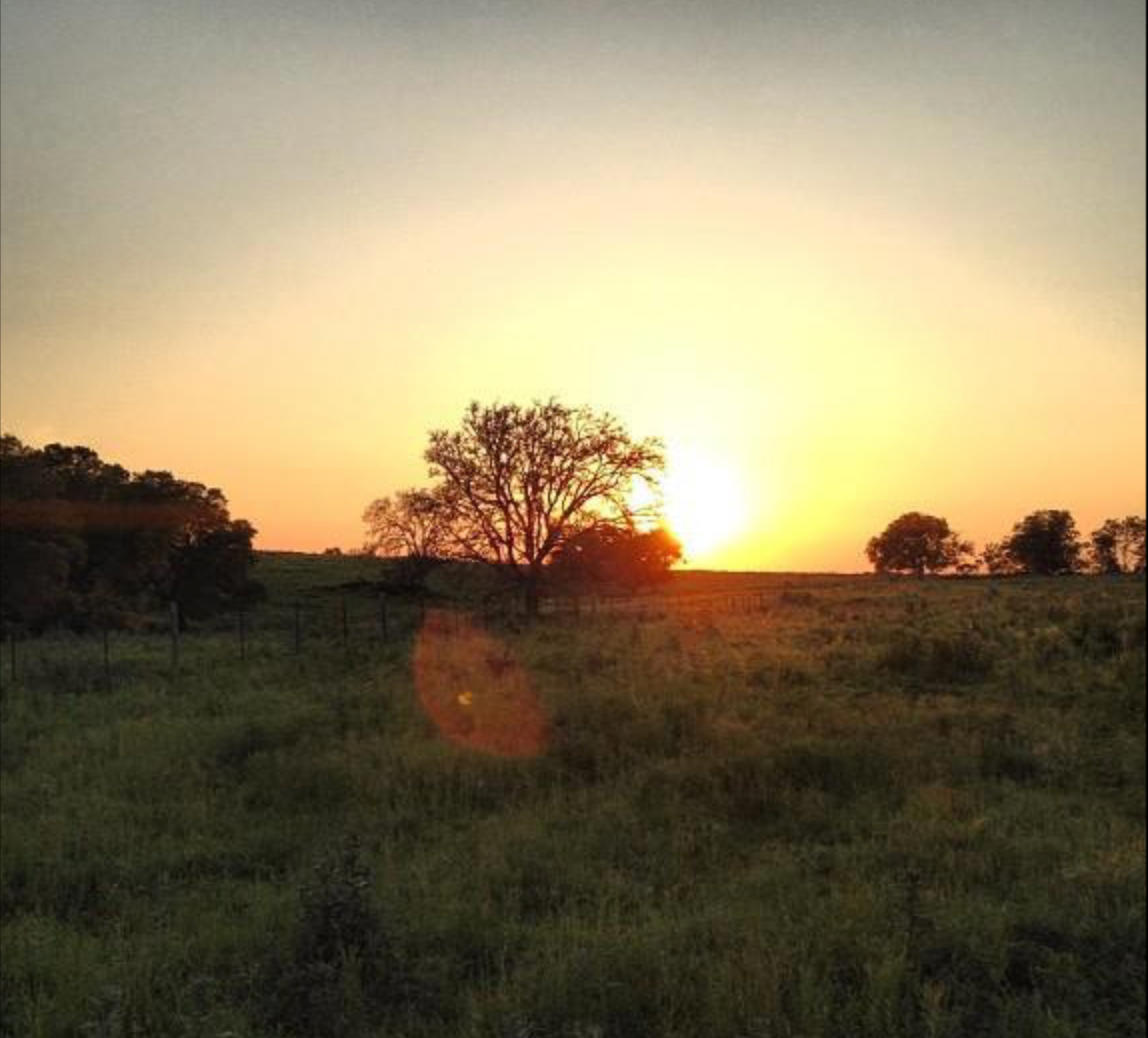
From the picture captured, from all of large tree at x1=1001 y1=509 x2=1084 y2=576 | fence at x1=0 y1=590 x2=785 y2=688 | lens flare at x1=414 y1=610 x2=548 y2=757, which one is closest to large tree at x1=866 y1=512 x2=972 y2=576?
large tree at x1=1001 y1=509 x2=1084 y2=576

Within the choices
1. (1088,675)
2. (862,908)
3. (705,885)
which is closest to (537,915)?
(705,885)

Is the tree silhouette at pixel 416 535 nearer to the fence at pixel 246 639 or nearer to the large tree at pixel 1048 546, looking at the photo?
the fence at pixel 246 639

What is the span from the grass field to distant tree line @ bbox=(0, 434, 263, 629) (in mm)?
23965

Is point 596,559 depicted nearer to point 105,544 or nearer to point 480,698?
point 105,544

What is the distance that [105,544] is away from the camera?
4338 centimetres

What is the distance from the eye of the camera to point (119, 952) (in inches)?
245

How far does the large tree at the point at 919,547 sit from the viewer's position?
119 m

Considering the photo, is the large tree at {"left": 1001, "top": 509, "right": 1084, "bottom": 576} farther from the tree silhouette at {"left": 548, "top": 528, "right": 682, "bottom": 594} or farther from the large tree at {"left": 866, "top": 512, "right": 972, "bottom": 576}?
the large tree at {"left": 866, "top": 512, "right": 972, "bottom": 576}

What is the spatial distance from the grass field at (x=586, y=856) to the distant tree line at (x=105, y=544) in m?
24.0

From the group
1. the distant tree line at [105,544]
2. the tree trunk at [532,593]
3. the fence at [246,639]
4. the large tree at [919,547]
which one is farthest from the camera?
the large tree at [919,547]

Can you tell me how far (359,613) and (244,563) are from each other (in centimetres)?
762

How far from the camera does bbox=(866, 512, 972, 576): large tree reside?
119m

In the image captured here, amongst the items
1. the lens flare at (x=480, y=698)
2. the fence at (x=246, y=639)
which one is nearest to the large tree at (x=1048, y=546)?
the fence at (x=246, y=639)

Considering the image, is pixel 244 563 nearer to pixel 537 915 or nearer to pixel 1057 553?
pixel 537 915
